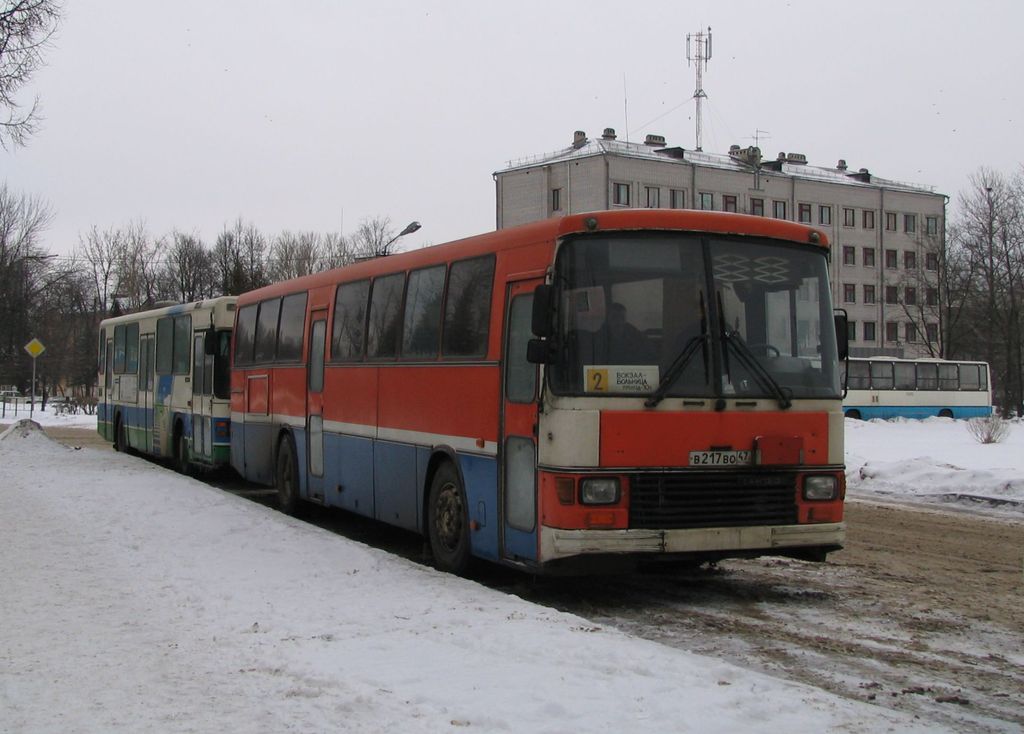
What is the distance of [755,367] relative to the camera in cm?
876

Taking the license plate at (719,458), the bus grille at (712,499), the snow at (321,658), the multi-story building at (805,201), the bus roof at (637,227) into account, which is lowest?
the snow at (321,658)

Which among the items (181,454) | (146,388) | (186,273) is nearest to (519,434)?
(181,454)

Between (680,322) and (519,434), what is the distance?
150 cm

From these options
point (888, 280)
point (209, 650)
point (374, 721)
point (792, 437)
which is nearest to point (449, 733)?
point (374, 721)

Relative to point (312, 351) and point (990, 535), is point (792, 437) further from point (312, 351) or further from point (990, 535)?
point (312, 351)

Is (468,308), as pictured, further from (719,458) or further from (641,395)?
(719,458)

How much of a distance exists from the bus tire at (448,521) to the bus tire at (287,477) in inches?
184

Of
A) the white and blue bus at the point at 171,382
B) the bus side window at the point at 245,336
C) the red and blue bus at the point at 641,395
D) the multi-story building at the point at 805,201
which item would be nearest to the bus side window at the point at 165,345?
the white and blue bus at the point at 171,382

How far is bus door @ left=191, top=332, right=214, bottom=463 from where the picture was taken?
63.9 feet

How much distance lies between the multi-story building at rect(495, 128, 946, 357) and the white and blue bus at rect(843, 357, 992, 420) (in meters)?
10.9

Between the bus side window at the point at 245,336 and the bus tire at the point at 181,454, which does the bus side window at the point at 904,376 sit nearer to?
the bus tire at the point at 181,454

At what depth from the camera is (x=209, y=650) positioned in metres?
→ 6.71

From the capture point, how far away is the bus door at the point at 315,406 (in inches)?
549

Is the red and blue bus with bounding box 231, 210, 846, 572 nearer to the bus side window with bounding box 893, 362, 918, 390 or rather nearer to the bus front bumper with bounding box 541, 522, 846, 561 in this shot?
the bus front bumper with bounding box 541, 522, 846, 561
